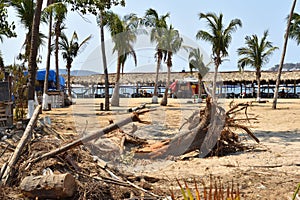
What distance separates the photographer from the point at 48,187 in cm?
447

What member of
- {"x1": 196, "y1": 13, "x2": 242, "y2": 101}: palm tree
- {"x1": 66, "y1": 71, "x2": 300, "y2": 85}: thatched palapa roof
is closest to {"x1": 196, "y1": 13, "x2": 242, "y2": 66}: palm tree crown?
{"x1": 196, "y1": 13, "x2": 242, "y2": 101}: palm tree

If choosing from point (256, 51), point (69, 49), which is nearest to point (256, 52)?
point (256, 51)

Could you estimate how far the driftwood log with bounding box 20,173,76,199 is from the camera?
14.7ft

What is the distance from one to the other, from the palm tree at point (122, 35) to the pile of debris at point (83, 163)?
28.4 feet

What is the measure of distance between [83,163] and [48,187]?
161 cm

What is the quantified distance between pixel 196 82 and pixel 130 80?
975 cm

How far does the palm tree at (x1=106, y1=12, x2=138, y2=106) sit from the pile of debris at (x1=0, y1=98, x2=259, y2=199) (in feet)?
28.4

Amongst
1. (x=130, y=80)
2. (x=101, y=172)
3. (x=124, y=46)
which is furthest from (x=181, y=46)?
(x=130, y=80)

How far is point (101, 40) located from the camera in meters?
19.2

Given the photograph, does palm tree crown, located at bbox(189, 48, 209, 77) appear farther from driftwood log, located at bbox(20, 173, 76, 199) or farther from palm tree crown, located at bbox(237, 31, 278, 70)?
driftwood log, located at bbox(20, 173, 76, 199)

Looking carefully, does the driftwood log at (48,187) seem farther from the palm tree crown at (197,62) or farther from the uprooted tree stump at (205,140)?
the palm tree crown at (197,62)

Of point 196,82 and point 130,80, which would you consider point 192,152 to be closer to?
point 196,82

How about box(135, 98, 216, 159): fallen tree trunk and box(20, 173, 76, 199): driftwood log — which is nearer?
box(20, 173, 76, 199): driftwood log

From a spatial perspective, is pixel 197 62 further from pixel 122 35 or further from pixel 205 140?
pixel 205 140
